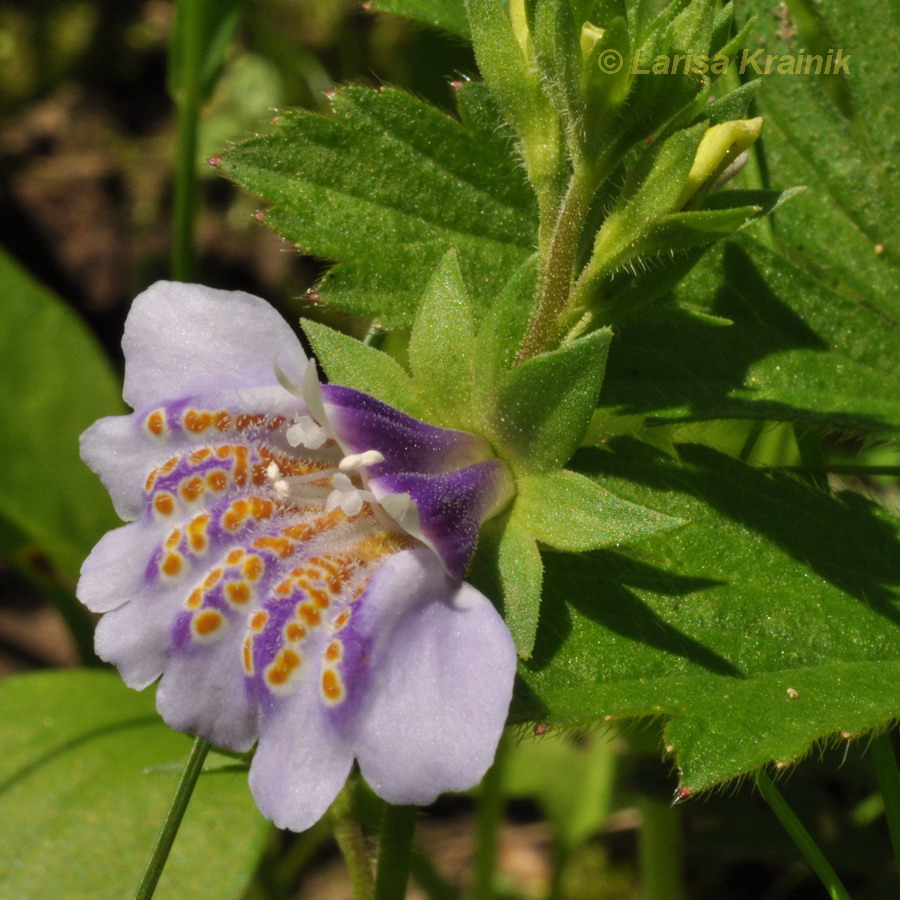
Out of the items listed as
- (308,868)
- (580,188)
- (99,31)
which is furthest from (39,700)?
(99,31)

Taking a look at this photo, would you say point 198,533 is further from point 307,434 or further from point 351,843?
point 351,843

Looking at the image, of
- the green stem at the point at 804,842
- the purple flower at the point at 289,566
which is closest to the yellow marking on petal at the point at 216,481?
the purple flower at the point at 289,566

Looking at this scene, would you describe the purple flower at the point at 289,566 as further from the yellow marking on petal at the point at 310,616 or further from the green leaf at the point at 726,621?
the green leaf at the point at 726,621

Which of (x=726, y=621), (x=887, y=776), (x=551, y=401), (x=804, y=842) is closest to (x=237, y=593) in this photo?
(x=551, y=401)

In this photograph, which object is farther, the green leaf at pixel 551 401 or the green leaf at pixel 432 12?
the green leaf at pixel 432 12

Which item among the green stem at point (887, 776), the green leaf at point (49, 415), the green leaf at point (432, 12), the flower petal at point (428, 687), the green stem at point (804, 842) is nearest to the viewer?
the flower petal at point (428, 687)

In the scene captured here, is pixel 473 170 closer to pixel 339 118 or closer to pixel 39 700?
pixel 339 118
